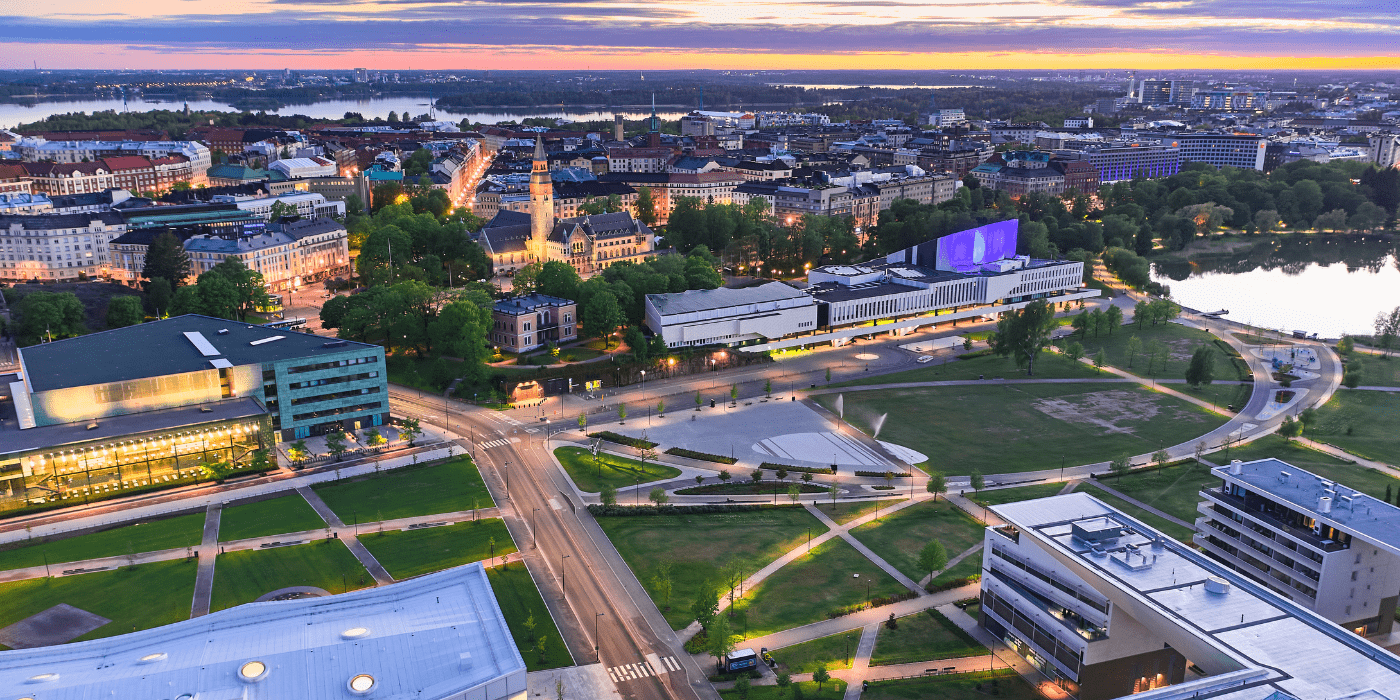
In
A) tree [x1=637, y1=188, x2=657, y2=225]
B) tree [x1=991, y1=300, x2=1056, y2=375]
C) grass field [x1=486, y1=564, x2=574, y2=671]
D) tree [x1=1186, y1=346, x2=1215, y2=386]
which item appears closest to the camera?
grass field [x1=486, y1=564, x2=574, y2=671]

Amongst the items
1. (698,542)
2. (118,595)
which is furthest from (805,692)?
(118,595)

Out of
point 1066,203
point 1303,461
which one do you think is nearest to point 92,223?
point 1303,461

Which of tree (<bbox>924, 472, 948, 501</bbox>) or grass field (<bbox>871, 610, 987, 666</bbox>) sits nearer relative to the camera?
grass field (<bbox>871, 610, 987, 666</bbox>)

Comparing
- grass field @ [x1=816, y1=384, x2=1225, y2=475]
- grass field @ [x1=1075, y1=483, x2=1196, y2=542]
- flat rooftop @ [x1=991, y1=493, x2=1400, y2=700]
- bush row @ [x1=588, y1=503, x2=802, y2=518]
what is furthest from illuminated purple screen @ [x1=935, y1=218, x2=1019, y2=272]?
flat rooftop @ [x1=991, y1=493, x2=1400, y2=700]

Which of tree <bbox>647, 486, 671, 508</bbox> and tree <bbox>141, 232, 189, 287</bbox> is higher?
tree <bbox>141, 232, 189, 287</bbox>

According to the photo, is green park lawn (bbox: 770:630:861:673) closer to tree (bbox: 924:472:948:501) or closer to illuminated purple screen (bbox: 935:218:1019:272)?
tree (bbox: 924:472:948:501)

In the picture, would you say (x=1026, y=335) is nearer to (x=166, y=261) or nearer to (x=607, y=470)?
(x=607, y=470)

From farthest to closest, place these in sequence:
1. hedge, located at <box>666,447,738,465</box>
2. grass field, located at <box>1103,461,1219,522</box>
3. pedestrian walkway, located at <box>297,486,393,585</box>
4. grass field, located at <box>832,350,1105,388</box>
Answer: grass field, located at <box>832,350,1105,388</box> → hedge, located at <box>666,447,738,465</box> → grass field, located at <box>1103,461,1219,522</box> → pedestrian walkway, located at <box>297,486,393,585</box>

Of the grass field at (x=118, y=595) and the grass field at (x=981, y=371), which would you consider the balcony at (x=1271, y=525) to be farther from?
the grass field at (x=118, y=595)
